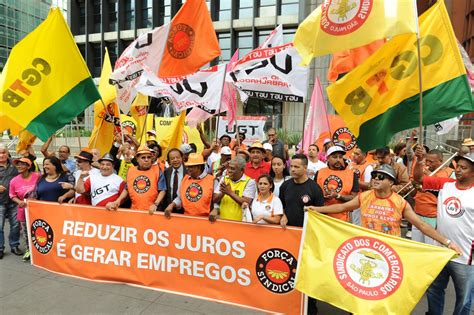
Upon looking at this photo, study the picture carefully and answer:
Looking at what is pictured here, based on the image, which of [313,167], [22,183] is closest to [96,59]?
[22,183]

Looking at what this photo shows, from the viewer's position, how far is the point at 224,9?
74.9 feet

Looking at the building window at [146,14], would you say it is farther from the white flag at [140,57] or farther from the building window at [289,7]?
the white flag at [140,57]

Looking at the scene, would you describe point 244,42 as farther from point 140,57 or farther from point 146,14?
point 140,57

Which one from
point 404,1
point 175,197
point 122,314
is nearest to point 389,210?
point 404,1

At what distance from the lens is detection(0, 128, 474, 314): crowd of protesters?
316 cm

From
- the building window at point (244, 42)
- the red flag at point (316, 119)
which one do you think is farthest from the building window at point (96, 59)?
the red flag at point (316, 119)

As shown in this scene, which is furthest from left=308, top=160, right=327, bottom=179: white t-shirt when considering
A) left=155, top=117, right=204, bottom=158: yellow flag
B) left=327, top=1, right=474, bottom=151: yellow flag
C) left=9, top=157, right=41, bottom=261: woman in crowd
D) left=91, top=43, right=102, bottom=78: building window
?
left=91, top=43, right=102, bottom=78: building window

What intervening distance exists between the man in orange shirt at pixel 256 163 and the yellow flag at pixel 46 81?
252cm

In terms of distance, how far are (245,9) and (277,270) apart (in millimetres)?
21359

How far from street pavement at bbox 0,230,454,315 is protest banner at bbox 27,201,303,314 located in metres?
0.12

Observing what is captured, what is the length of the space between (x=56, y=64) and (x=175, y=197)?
258cm

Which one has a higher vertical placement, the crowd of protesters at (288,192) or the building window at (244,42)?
the building window at (244,42)

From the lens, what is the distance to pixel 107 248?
14.8 ft

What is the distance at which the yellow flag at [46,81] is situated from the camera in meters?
4.81
